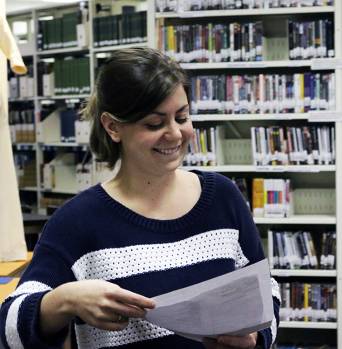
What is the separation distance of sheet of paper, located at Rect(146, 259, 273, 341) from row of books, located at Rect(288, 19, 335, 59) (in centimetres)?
306

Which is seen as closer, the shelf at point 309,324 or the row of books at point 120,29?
the shelf at point 309,324

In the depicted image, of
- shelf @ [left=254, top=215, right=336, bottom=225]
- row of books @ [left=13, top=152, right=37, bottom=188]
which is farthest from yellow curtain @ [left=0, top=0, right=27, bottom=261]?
row of books @ [left=13, top=152, right=37, bottom=188]

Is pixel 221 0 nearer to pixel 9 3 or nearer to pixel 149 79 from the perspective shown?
pixel 149 79

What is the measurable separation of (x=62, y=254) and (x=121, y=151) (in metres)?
0.29

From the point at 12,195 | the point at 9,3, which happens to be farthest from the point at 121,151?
the point at 9,3

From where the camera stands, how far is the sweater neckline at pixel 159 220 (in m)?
1.46

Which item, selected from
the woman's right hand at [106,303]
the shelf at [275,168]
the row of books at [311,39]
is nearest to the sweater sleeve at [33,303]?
the woman's right hand at [106,303]

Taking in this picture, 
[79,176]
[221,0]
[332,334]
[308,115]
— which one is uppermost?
[221,0]

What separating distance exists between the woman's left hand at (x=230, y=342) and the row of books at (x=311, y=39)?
304 cm

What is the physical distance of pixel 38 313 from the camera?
131 cm

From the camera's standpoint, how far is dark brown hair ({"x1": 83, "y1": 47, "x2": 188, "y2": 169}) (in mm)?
1425

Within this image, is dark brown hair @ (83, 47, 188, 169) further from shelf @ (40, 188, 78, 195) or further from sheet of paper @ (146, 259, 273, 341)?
shelf @ (40, 188, 78, 195)

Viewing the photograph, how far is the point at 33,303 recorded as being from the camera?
1322mm

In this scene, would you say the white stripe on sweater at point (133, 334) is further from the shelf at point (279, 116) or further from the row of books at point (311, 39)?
the row of books at point (311, 39)
